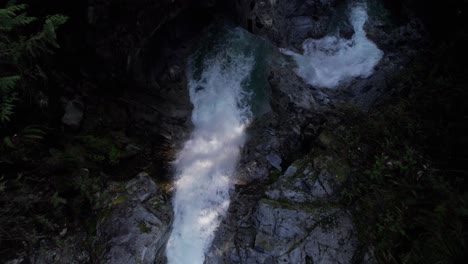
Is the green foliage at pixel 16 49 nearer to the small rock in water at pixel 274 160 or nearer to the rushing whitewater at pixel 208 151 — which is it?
the rushing whitewater at pixel 208 151

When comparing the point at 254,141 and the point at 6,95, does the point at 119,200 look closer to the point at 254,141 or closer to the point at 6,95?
the point at 6,95

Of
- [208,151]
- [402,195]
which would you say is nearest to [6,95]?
[208,151]

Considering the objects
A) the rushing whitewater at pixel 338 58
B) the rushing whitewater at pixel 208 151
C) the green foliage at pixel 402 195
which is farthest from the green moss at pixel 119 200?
the rushing whitewater at pixel 338 58

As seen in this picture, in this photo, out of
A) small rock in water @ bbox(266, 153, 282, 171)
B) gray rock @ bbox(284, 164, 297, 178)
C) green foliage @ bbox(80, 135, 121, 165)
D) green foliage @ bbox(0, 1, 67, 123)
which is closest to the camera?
green foliage @ bbox(0, 1, 67, 123)

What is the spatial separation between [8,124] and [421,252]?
8.58 meters

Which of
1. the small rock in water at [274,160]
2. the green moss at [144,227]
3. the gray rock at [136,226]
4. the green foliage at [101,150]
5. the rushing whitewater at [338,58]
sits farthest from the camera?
the rushing whitewater at [338,58]

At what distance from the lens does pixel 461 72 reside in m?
6.95

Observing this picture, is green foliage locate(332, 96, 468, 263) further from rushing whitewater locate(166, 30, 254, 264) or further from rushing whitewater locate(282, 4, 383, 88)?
rushing whitewater locate(282, 4, 383, 88)

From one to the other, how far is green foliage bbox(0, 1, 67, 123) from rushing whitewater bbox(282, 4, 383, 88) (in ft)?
28.6

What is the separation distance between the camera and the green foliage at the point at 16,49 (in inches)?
203

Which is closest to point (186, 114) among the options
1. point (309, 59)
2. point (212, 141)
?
point (212, 141)

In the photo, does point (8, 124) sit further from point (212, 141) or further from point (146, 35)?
point (212, 141)

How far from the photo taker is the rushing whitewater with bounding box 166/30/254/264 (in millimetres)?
7469

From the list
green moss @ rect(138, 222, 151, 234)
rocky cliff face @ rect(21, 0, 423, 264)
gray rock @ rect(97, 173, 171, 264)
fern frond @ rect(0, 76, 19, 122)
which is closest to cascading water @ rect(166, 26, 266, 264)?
rocky cliff face @ rect(21, 0, 423, 264)
